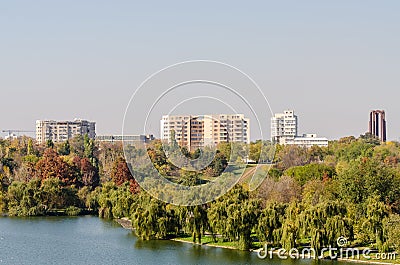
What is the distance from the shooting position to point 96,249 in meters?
18.2

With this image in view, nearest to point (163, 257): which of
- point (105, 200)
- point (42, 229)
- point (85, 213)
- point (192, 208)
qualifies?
point (192, 208)

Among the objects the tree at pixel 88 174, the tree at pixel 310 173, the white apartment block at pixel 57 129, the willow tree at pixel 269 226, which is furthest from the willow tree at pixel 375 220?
the white apartment block at pixel 57 129

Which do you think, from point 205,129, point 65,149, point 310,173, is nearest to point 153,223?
point 205,129

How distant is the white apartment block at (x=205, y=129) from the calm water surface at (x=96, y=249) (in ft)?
8.63

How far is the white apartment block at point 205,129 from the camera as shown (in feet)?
57.8

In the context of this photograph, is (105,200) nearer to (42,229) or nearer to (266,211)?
(42,229)

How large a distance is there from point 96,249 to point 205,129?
4.22 metres

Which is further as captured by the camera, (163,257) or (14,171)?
(14,171)

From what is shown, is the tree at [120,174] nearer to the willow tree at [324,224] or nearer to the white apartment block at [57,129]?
the willow tree at [324,224]

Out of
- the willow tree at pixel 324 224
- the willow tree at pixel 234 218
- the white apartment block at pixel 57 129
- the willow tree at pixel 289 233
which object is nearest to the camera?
the willow tree at pixel 324 224

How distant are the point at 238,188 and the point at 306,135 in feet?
145

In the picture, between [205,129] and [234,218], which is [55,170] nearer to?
[205,129]

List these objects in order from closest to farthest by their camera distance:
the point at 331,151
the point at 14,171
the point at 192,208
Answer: the point at 192,208 < the point at 14,171 < the point at 331,151

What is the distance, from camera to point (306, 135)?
2506 inches
